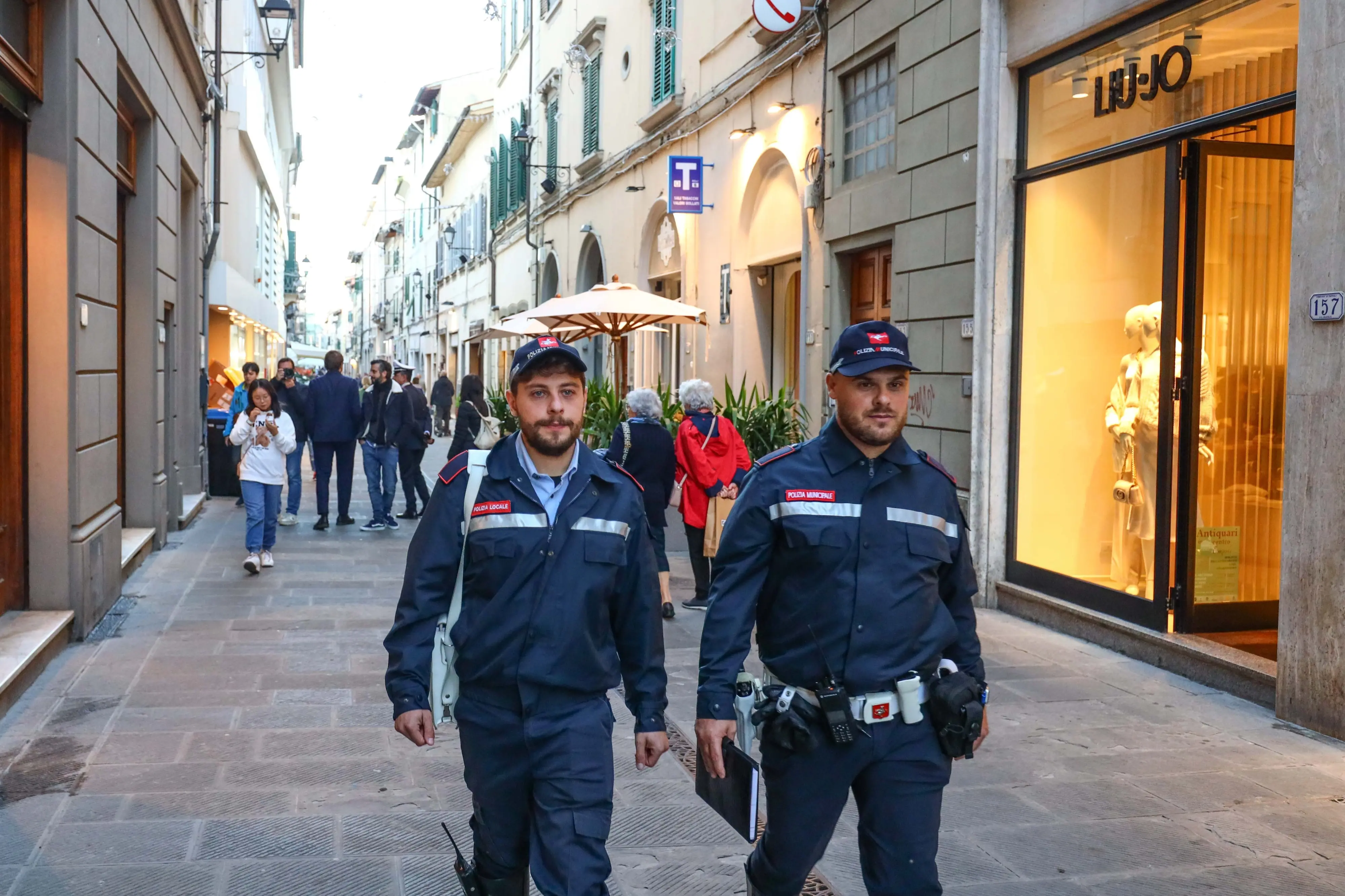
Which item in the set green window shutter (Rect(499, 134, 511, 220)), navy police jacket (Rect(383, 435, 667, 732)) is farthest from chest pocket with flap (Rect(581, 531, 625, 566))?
green window shutter (Rect(499, 134, 511, 220))

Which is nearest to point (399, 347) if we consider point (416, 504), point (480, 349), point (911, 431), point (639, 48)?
point (480, 349)

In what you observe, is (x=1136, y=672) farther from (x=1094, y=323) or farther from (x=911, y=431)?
(x=911, y=431)

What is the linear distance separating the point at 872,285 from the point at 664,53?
8671 mm

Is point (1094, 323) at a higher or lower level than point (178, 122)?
lower

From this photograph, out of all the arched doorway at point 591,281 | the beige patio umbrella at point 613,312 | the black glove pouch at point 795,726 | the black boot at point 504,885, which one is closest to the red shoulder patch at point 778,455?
the black glove pouch at point 795,726

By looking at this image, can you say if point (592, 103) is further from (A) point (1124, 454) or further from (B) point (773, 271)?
(A) point (1124, 454)

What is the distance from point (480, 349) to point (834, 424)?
36551 millimetres

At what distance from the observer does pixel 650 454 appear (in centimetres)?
860

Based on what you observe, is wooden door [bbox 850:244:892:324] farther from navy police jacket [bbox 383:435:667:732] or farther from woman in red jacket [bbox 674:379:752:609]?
navy police jacket [bbox 383:435:667:732]

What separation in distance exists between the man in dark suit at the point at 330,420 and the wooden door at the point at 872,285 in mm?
5219

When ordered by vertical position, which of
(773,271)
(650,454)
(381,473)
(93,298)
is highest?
(773,271)

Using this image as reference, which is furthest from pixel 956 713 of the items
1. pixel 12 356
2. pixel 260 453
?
pixel 260 453

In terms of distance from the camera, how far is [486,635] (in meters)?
3.18

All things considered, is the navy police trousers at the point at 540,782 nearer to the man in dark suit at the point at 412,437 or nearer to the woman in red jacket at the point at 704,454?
the woman in red jacket at the point at 704,454
